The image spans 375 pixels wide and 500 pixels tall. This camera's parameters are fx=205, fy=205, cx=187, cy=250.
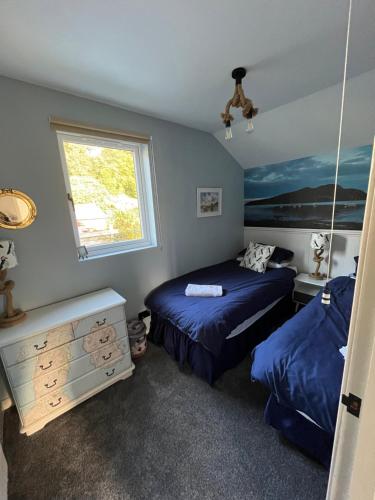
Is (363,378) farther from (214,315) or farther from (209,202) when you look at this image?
(209,202)

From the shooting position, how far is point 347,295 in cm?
183

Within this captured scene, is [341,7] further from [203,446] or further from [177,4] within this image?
[203,446]

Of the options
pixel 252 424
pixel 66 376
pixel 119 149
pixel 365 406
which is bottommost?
pixel 252 424

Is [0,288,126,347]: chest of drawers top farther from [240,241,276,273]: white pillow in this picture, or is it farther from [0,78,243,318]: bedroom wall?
[240,241,276,273]: white pillow

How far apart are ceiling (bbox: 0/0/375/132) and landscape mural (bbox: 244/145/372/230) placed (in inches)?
39.0

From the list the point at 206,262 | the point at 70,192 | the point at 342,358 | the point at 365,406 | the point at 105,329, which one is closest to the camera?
the point at 365,406

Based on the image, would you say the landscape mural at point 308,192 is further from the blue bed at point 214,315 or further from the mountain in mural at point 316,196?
the blue bed at point 214,315

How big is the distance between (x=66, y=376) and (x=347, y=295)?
240 centimetres

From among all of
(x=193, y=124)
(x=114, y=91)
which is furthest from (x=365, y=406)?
(x=193, y=124)

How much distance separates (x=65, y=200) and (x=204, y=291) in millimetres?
1500

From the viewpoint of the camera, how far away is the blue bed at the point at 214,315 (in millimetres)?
1651

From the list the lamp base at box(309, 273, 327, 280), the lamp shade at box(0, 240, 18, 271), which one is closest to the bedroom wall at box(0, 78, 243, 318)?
the lamp shade at box(0, 240, 18, 271)

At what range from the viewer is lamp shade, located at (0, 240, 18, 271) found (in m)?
1.37

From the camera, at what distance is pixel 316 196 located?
264 centimetres
